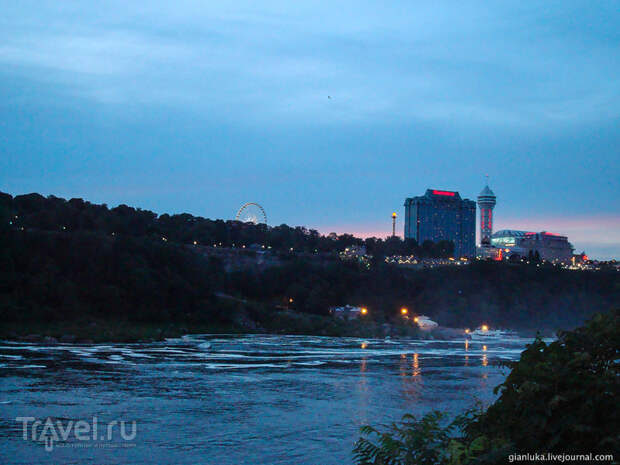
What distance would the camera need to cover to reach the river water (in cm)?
1769

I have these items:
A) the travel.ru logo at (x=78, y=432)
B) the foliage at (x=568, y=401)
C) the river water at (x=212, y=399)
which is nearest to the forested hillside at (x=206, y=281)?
the river water at (x=212, y=399)

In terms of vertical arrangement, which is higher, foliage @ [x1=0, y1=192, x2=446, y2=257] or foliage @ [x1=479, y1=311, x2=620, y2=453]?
foliage @ [x1=0, y1=192, x2=446, y2=257]

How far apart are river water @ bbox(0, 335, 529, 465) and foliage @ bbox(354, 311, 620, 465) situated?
1621 millimetres

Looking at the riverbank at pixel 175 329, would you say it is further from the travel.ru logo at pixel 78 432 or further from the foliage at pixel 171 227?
the travel.ru logo at pixel 78 432

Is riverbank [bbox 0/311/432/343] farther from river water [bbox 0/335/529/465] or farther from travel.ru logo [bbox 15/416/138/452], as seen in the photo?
travel.ru logo [bbox 15/416/138/452]

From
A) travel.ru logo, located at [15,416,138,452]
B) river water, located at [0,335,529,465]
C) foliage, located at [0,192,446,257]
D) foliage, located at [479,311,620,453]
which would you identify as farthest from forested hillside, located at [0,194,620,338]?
foliage, located at [479,311,620,453]

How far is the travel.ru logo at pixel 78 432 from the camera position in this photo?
1811 cm

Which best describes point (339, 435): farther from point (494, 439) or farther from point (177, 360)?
point (177, 360)

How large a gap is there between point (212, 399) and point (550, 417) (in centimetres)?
2087

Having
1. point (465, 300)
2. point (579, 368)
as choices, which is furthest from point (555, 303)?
point (579, 368)

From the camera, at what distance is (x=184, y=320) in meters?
71.8

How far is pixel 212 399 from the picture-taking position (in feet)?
85.8

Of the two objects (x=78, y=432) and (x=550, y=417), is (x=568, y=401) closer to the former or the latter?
(x=550, y=417)

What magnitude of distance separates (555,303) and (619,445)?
108898 millimetres
